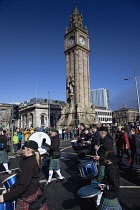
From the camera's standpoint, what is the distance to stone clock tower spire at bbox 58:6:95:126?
3241 centimetres

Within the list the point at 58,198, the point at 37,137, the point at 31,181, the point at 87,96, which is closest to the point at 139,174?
the point at 58,198

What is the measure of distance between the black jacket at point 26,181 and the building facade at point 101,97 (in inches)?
6804

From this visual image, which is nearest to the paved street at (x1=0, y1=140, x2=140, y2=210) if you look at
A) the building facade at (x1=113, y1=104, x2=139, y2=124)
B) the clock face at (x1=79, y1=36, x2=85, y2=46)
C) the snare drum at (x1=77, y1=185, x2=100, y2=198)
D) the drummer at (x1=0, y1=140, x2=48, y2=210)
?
the snare drum at (x1=77, y1=185, x2=100, y2=198)

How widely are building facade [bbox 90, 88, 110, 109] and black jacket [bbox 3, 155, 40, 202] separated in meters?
173

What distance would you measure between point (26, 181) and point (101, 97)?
177 meters

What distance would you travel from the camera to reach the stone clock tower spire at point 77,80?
3241 cm

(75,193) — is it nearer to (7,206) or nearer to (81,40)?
(7,206)

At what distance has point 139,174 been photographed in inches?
248

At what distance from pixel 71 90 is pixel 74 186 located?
28998 millimetres

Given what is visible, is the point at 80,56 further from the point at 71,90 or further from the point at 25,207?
the point at 25,207

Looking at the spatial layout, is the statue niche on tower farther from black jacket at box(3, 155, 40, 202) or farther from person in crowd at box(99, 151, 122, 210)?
black jacket at box(3, 155, 40, 202)

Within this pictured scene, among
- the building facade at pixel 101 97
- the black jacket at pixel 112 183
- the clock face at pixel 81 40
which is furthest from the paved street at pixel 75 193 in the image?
the building facade at pixel 101 97

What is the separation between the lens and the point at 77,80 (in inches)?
1304

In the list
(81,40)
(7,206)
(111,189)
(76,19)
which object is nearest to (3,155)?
(7,206)
